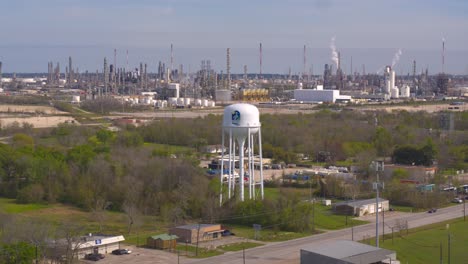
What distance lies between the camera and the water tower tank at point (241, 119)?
18156mm

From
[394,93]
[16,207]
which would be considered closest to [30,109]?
[394,93]

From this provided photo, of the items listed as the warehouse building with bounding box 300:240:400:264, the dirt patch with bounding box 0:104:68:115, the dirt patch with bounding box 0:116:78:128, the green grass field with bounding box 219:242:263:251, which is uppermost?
the dirt patch with bounding box 0:104:68:115

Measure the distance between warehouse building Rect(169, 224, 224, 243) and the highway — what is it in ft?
3.93

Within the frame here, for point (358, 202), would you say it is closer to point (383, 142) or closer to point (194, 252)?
point (194, 252)

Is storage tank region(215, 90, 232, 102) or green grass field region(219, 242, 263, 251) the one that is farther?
storage tank region(215, 90, 232, 102)

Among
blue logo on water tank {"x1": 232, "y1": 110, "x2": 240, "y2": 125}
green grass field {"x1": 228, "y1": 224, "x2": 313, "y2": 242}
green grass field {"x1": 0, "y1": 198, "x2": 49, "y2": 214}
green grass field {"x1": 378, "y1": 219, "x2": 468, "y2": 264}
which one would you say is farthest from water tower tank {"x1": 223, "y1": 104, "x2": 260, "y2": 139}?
green grass field {"x1": 0, "y1": 198, "x2": 49, "y2": 214}

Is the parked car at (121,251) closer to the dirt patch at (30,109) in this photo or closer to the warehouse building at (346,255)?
the warehouse building at (346,255)

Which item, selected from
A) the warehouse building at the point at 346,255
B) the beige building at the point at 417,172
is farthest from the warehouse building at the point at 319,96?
the warehouse building at the point at 346,255

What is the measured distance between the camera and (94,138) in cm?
3322

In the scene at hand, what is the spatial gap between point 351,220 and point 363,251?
5492 millimetres

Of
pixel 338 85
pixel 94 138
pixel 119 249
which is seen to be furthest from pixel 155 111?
pixel 119 249

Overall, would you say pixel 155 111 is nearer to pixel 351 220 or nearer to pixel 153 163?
pixel 153 163

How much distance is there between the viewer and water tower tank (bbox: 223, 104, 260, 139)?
18.2m

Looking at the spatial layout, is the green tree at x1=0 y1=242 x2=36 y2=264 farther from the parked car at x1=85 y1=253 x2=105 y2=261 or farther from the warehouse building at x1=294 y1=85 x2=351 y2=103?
the warehouse building at x1=294 y1=85 x2=351 y2=103
